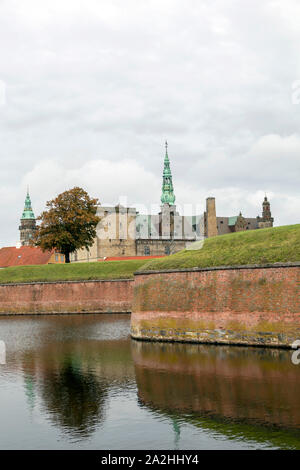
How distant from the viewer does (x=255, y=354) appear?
22.0 m

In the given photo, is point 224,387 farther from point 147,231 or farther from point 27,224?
point 27,224

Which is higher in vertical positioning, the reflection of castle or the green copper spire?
Result: the green copper spire

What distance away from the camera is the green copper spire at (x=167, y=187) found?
12838 cm

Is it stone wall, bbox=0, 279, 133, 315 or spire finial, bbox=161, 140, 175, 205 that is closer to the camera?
stone wall, bbox=0, 279, 133, 315

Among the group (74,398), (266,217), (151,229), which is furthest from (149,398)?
(266,217)

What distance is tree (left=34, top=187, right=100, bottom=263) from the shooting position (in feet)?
195

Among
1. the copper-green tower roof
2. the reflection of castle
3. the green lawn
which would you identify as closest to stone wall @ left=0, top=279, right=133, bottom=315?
the reflection of castle

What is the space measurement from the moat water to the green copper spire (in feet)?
339

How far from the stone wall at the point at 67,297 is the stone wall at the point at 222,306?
19.1 metres

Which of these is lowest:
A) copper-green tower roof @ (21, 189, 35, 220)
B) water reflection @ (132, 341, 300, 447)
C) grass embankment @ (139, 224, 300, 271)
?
water reflection @ (132, 341, 300, 447)

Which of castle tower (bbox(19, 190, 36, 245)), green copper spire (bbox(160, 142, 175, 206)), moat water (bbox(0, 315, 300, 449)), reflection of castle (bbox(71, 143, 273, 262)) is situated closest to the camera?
→ moat water (bbox(0, 315, 300, 449))

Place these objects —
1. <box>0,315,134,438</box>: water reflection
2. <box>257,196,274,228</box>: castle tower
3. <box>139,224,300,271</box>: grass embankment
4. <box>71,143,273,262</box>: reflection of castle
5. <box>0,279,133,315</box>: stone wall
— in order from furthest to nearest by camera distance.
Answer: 1. <box>257,196,274,228</box>: castle tower
2. <box>71,143,273,262</box>: reflection of castle
3. <box>0,279,133,315</box>: stone wall
4. <box>139,224,300,271</box>: grass embankment
5. <box>0,315,134,438</box>: water reflection

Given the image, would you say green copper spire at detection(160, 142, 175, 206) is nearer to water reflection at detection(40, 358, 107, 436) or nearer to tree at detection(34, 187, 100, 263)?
tree at detection(34, 187, 100, 263)
